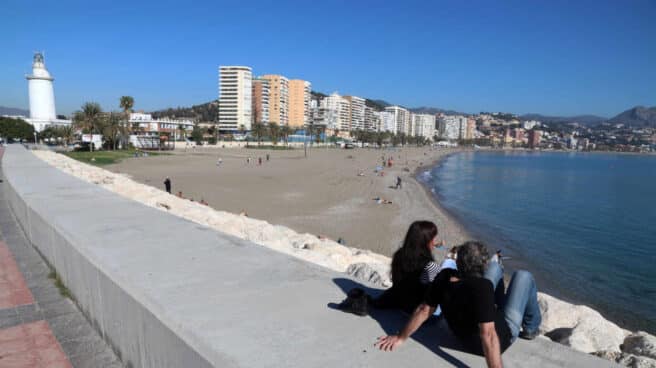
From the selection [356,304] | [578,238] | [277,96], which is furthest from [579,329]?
[277,96]

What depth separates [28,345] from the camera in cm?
312

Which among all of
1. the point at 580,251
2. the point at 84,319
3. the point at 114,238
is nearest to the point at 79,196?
the point at 114,238

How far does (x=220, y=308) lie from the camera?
2.68m

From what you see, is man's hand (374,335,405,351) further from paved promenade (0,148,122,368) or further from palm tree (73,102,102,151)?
palm tree (73,102,102,151)

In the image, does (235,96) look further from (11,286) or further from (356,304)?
(356,304)

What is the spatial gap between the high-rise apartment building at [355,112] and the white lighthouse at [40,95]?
119 m

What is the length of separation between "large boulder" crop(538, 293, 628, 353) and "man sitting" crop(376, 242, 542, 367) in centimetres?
156

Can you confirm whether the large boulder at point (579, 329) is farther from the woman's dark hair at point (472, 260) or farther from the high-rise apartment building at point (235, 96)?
the high-rise apartment building at point (235, 96)

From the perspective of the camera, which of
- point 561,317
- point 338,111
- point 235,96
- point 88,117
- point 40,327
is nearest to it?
point 40,327

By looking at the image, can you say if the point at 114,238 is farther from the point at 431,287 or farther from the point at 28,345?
the point at 431,287

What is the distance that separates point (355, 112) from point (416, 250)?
188 meters

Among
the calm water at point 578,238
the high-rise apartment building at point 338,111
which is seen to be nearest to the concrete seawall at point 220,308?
the calm water at point 578,238

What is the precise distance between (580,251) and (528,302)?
16.9 metres

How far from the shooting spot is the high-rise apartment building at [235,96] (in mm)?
131000
